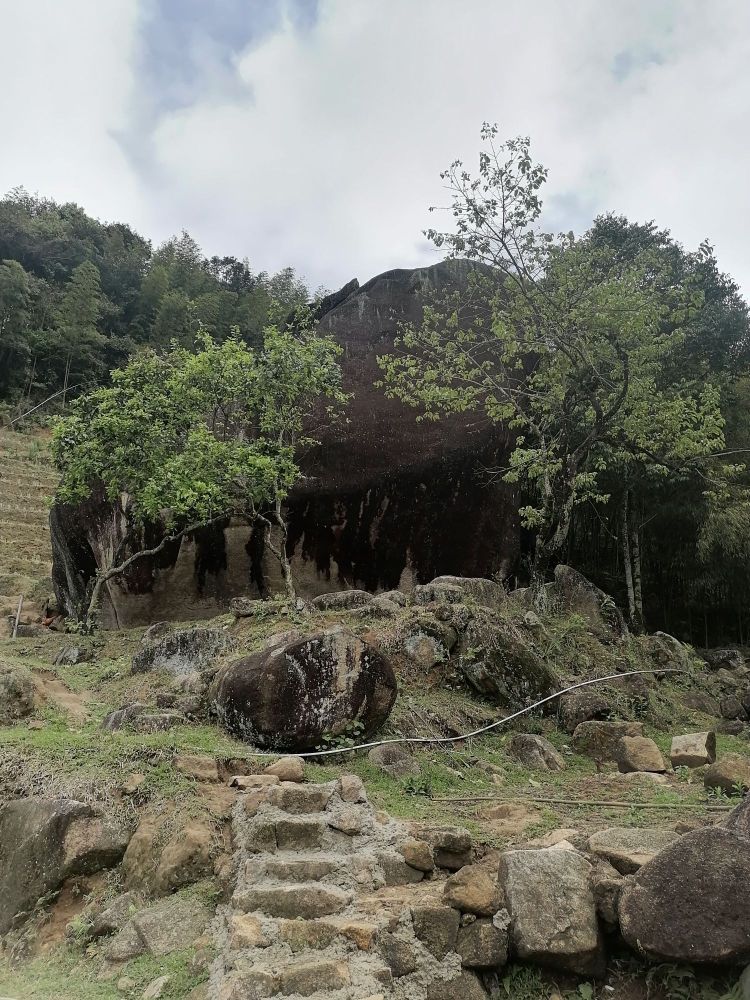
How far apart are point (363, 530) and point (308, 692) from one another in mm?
6677

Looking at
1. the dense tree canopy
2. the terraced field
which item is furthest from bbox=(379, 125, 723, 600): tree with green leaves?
the terraced field

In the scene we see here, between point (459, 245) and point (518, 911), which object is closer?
point (518, 911)

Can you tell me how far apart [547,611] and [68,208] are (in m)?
52.0

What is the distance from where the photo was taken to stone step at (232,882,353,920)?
130 inches

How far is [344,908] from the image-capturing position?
131 inches

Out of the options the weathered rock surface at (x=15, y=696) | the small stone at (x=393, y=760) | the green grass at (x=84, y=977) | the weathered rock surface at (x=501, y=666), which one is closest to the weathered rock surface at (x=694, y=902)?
the green grass at (x=84, y=977)

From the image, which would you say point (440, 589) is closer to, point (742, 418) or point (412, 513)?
point (412, 513)

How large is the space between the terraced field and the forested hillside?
4231 mm

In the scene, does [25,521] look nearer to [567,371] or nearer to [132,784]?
[567,371]

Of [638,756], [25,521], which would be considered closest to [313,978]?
[638,756]

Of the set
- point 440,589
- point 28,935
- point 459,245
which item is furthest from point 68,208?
point 28,935

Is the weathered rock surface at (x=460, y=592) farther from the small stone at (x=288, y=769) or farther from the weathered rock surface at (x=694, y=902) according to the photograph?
the weathered rock surface at (x=694, y=902)

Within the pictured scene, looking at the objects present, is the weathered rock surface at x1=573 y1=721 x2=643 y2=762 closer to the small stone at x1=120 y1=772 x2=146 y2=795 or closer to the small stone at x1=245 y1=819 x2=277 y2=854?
the small stone at x1=245 y1=819 x2=277 y2=854

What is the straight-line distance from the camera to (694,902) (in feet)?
8.67
